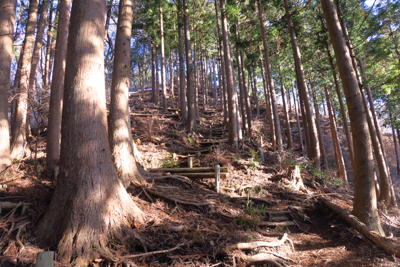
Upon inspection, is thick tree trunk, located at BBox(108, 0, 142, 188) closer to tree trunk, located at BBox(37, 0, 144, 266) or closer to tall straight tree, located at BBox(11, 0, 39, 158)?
tree trunk, located at BBox(37, 0, 144, 266)

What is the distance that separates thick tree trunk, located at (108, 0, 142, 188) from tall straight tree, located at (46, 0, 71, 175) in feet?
7.19

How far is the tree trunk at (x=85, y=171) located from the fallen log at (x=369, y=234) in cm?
406

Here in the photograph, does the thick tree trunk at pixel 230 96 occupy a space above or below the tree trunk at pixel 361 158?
above

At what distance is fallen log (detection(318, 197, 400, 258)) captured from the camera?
3428 mm

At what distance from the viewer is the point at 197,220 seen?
4180 millimetres

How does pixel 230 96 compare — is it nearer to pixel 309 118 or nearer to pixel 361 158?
pixel 309 118

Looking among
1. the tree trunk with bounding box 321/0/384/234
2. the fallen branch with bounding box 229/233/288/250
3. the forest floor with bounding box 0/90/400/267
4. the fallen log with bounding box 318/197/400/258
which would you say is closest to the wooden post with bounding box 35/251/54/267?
the forest floor with bounding box 0/90/400/267

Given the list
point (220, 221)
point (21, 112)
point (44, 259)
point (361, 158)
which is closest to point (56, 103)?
point (21, 112)

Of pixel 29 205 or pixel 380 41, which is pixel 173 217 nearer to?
pixel 29 205

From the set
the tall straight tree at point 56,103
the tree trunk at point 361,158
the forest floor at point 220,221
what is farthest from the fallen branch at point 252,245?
the tall straight tree at point 56,103

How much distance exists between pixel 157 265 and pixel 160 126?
918 cm

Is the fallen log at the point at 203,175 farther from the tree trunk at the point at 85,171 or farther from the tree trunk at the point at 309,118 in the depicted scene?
the tree trunk at the point at 309,118

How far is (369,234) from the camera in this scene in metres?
4.03

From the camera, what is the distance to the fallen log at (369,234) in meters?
3.43
